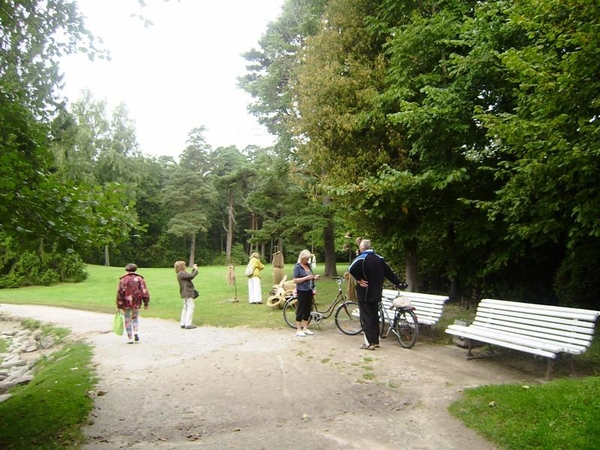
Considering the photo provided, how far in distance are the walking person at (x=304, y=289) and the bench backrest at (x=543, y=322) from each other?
3485mm

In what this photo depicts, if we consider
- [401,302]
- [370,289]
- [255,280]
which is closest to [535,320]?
[401,302]

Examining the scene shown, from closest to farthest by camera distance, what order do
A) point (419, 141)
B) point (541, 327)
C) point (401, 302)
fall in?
point (541, 327) < point (401, 302) < point (419, 141)

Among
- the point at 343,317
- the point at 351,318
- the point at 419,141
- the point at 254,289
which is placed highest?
the point at 419,141

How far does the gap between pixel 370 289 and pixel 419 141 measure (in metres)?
4.40

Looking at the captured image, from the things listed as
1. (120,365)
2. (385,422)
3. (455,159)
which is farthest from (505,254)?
(120,365)

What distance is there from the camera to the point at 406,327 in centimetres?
871

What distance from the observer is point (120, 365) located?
7801 millimetres

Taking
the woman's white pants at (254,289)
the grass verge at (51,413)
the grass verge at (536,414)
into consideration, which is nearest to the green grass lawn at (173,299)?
the woman's white pants at (254,289)

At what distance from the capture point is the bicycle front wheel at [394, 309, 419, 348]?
820 centimetres

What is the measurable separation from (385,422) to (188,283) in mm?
7161

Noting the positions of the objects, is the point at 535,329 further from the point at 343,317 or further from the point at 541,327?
the point at 343,317

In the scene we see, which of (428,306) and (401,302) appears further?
(428,306)

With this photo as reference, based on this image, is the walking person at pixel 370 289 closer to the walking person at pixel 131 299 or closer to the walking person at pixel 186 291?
the walking person at pixel 186 291

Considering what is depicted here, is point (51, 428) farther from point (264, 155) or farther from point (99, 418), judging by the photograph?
point (264, 155)
